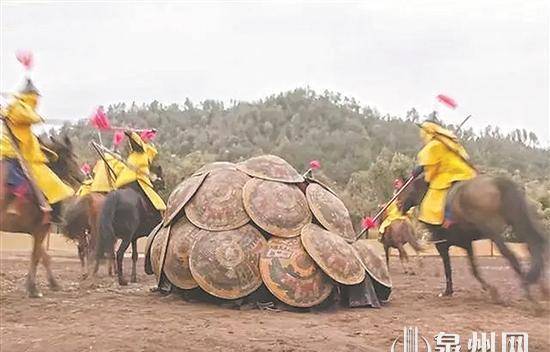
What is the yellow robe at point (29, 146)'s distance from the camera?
7.30 metres

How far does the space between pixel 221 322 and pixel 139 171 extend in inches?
168

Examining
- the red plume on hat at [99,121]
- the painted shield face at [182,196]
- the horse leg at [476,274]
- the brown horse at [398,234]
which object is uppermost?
the red plume on hat at [99,121]

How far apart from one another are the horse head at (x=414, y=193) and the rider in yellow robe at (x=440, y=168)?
75 cm

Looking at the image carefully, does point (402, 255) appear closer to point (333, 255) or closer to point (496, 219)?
point (496, 219)

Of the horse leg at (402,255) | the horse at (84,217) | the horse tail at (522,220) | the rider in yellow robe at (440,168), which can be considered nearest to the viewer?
the horse tail at (522,220)

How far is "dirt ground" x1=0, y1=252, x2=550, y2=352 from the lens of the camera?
5.32m

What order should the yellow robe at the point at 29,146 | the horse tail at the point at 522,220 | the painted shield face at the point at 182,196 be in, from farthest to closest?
the painted shield face at the point at 182,196 < the horse tail at the point at 522,220 < the yellow robe at the point at 29,146

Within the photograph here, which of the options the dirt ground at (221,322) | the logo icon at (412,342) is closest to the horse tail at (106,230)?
the dirt ground at (221,322)

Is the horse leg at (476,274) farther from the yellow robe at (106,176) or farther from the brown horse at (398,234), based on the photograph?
the yellow robe at (106,176)

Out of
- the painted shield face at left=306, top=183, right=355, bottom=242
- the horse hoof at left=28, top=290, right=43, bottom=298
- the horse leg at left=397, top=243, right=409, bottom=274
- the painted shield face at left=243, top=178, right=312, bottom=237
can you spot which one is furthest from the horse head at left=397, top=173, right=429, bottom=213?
the horse hoof at left=28, top=290, right=43, bottom=298

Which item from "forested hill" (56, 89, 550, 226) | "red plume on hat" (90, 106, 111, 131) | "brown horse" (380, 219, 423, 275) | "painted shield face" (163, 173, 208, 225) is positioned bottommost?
"brown horse" (380, 219, 423, 275)

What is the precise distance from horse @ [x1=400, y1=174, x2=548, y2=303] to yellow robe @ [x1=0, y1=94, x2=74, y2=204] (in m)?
4.56

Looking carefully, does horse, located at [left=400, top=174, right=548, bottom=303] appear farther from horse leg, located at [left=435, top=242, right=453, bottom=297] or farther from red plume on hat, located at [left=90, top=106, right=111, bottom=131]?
red plume on hat, located at [left=90, top=106, right=111, bottom=131]

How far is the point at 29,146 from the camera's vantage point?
7660 mm
